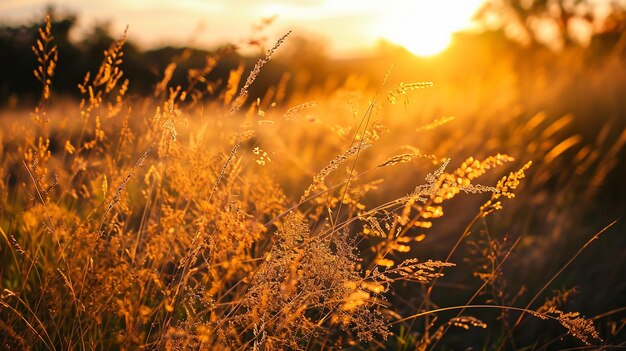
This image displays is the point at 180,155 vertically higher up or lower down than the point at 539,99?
higher up

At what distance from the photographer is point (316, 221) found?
2.30 m

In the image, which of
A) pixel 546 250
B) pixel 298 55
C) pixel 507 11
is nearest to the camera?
pixel 546 250

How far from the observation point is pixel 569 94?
7059 millimetres

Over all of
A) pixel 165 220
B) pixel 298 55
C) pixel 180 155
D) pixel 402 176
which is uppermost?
pixel 180 155

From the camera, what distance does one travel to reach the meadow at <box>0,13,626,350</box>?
160 cm

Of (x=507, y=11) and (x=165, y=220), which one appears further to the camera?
(x=507, y=11)

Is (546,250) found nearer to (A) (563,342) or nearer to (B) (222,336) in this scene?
(A) (563,342)

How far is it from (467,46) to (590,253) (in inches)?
1186

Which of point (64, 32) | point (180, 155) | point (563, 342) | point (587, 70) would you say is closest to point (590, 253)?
point (563, 342)

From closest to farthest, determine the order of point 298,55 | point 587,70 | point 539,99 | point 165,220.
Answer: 1. point 165,220
2. point 539,99
3. point 587,70
4. point 298,55

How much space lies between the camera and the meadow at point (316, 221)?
1603mm

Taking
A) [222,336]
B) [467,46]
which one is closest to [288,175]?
[222,336]

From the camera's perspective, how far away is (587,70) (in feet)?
27.9

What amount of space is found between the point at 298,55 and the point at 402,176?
26.9 metres
